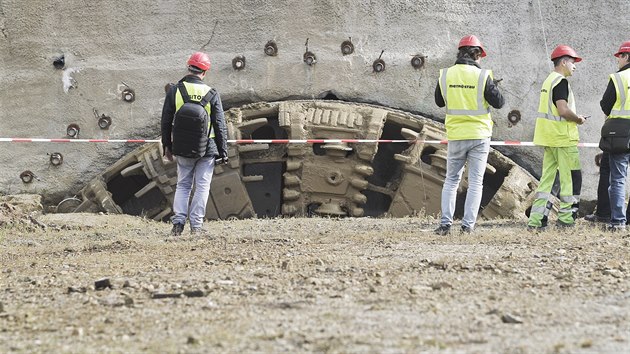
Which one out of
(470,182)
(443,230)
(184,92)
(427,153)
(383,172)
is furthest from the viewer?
(383,172)

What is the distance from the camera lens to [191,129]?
9.67m

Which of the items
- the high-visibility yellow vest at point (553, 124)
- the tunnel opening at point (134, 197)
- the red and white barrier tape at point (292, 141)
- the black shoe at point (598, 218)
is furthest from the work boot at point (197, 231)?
the black shoe at point (598, 218)

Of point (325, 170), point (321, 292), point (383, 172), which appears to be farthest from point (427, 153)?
point (321, 292)

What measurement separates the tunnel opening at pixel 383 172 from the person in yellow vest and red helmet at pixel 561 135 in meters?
2.84

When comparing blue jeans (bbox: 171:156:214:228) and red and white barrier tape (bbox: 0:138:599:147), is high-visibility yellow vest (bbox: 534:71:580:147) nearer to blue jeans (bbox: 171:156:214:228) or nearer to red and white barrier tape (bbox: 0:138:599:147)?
red and white barrier tape (bbox: 0:138:599:147)

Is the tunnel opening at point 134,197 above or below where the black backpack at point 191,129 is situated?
below

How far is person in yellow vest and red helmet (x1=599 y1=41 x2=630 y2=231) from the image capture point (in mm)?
9953

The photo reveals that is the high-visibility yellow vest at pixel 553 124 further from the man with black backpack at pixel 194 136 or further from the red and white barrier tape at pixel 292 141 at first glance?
the man with black backpack at pixel 194 136

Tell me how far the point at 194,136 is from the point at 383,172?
374 centimetres

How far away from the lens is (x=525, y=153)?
12.7 meters

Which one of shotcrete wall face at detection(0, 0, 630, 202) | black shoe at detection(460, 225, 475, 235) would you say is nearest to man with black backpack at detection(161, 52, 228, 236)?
black shoe at detection(460, 225, 475, 235)

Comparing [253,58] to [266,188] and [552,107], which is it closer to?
[266,188]

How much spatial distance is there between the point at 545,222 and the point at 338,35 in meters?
3.90

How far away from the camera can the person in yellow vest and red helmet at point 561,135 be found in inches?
388
